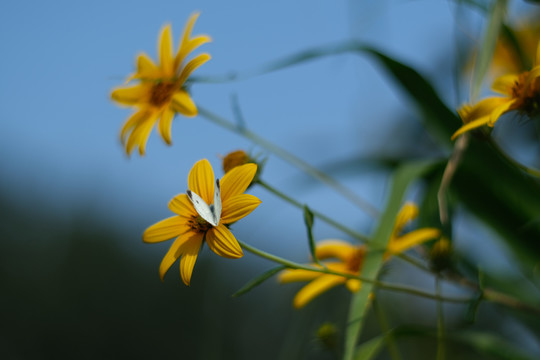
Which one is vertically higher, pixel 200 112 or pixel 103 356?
pixel 200 112

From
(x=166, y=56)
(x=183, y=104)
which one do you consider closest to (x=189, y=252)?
(x=183, y=104)

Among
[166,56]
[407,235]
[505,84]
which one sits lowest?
[407,235]

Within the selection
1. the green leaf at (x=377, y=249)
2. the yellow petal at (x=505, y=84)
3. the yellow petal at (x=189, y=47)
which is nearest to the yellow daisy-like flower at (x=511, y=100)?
the yellow petal at (x=505, y=84)

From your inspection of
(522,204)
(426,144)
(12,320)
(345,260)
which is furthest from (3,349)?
(522,204)

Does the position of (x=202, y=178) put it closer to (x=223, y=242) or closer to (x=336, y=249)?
(x=223, y=242)

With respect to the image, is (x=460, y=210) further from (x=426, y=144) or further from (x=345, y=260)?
(x=426, y=144)
